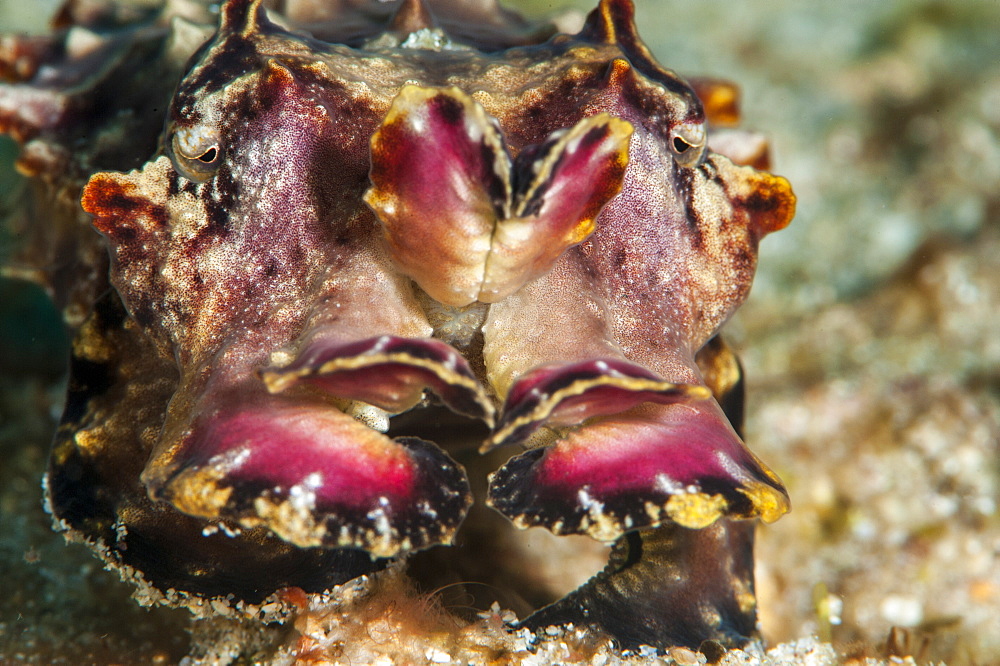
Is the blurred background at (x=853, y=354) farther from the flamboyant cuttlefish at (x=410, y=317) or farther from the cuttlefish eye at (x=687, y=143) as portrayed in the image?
the cuttlefish eye at (x=687, y=143)

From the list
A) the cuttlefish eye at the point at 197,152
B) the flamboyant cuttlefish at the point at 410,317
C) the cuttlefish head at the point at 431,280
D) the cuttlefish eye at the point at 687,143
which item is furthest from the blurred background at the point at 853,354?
the cuttlefish eye at the point at 687,143

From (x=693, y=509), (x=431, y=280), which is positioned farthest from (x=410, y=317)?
(x=693, y=509)

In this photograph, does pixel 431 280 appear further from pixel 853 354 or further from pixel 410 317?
pixel 853 354

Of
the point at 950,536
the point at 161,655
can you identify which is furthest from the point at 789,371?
the point at 161,655

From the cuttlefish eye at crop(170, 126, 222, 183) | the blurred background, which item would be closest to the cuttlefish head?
the cuttlefish eye at crop(170, 126, 222, 183)

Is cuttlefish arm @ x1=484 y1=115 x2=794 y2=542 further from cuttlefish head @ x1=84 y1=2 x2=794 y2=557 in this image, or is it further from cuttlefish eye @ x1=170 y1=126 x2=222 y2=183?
cuttlefish eye @ x1=170 y1=126 x2=222 y2=183

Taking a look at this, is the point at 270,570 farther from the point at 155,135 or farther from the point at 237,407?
the point at 155,135
